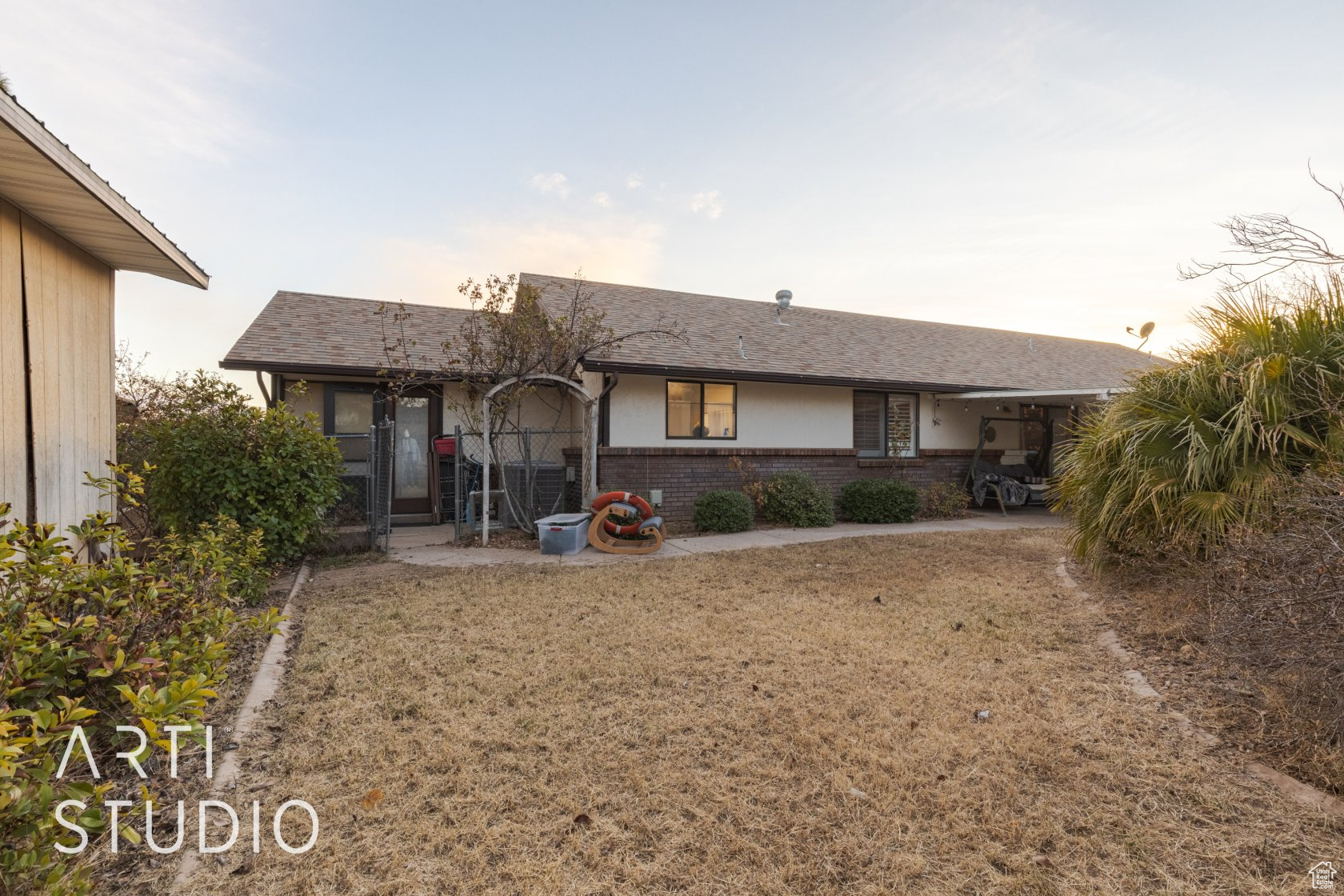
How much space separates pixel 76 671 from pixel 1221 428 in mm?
7461

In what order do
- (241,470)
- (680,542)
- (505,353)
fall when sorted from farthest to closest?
(505,353), (680,542), (241,470)

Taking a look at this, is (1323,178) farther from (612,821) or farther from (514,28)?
(514,28)

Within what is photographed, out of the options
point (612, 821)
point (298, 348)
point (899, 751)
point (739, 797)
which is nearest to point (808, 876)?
point (739, 797)

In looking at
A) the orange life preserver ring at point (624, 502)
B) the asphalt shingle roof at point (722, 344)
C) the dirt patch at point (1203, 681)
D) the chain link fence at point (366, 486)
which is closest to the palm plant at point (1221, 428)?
the dirt patch at point (1203, 681)

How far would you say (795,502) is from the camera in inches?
446

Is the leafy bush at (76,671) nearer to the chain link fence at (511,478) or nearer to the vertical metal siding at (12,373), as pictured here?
the vertical metal siding at (12,373)

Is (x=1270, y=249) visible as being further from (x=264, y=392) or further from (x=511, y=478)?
(x=264, y=392)

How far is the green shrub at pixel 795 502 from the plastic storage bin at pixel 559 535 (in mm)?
4048

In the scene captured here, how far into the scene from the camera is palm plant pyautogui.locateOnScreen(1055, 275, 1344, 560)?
463cm

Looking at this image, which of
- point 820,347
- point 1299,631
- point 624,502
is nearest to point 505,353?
point 624,502

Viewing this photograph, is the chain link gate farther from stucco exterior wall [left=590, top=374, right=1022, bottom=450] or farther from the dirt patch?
the dirt patch

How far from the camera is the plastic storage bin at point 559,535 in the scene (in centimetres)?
865

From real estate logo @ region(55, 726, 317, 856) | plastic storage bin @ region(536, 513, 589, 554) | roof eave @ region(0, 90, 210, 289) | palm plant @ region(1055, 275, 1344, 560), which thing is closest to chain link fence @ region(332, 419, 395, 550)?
plastic storage bin @ region(536, 513, 589, 554)

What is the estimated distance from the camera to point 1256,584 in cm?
326
